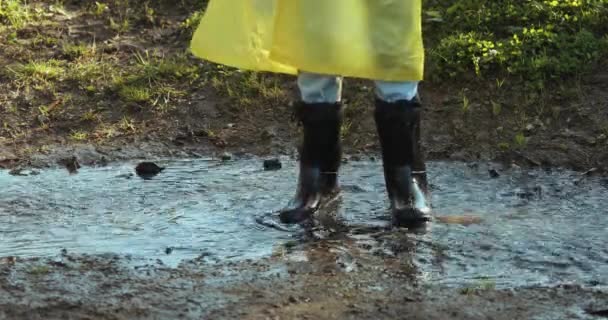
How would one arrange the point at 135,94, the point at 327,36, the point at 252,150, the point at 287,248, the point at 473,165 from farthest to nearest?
the point at 135,94 < the point at 252,150 < the point at 473,165 < the point at 287,248 < the point at 327,36

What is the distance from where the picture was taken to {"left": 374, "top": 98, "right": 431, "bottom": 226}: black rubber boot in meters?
4.23

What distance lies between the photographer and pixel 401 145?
4.30m

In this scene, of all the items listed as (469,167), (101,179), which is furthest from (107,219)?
(469,167)

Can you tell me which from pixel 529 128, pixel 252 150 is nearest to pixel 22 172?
pixel 252 150

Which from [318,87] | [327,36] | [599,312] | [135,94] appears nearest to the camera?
[599,312]

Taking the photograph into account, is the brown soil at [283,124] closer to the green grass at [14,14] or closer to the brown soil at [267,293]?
Answer: the green grass at [14,14]

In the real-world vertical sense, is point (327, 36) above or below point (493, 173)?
above

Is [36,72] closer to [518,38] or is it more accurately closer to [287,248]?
[518,38]

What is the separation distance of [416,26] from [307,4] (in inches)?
16.4

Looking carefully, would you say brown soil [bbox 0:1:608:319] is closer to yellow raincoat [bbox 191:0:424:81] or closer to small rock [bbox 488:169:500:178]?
small rock [bbox 488:169:500:178]

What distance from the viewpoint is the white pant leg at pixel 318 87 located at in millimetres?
4285

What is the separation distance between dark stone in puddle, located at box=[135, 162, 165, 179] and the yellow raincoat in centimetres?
134

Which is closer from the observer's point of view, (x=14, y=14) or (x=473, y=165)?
(x=473, y=165)

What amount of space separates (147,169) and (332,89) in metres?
1.41
